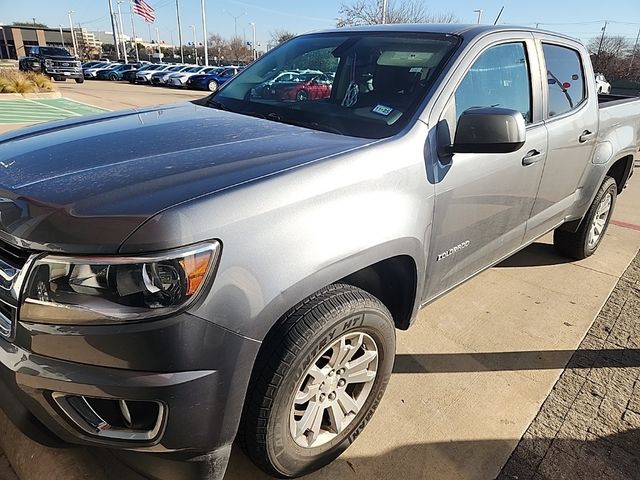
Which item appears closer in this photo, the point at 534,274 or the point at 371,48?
the point at 371,48

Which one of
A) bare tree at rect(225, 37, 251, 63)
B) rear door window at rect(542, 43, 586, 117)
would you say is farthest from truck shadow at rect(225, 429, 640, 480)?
bare tree at rect(225, 37, 251, 63)

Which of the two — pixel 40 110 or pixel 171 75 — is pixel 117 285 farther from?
pixel 171 75

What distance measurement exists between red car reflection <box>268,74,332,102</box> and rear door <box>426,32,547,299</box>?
0.75 m

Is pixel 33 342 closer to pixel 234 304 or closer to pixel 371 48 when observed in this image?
pixel 234 304

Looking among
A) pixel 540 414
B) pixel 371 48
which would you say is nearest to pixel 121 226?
pixel 371 48

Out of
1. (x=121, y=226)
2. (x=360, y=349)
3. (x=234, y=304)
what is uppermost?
(x=121, y=226)

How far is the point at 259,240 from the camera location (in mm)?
1532

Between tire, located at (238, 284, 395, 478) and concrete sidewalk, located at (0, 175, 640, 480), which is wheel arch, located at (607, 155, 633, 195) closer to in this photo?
concrete sidewalk, located at (0, 175, 640, 480)

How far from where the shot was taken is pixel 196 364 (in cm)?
145

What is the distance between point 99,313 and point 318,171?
0.84 m

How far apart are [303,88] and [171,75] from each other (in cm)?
3299

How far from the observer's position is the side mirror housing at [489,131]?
82.4 inches

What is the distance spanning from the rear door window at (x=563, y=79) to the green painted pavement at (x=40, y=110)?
35.9ft

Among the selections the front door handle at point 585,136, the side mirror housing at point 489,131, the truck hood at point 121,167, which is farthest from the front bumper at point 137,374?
the front door handle at point 585,136
